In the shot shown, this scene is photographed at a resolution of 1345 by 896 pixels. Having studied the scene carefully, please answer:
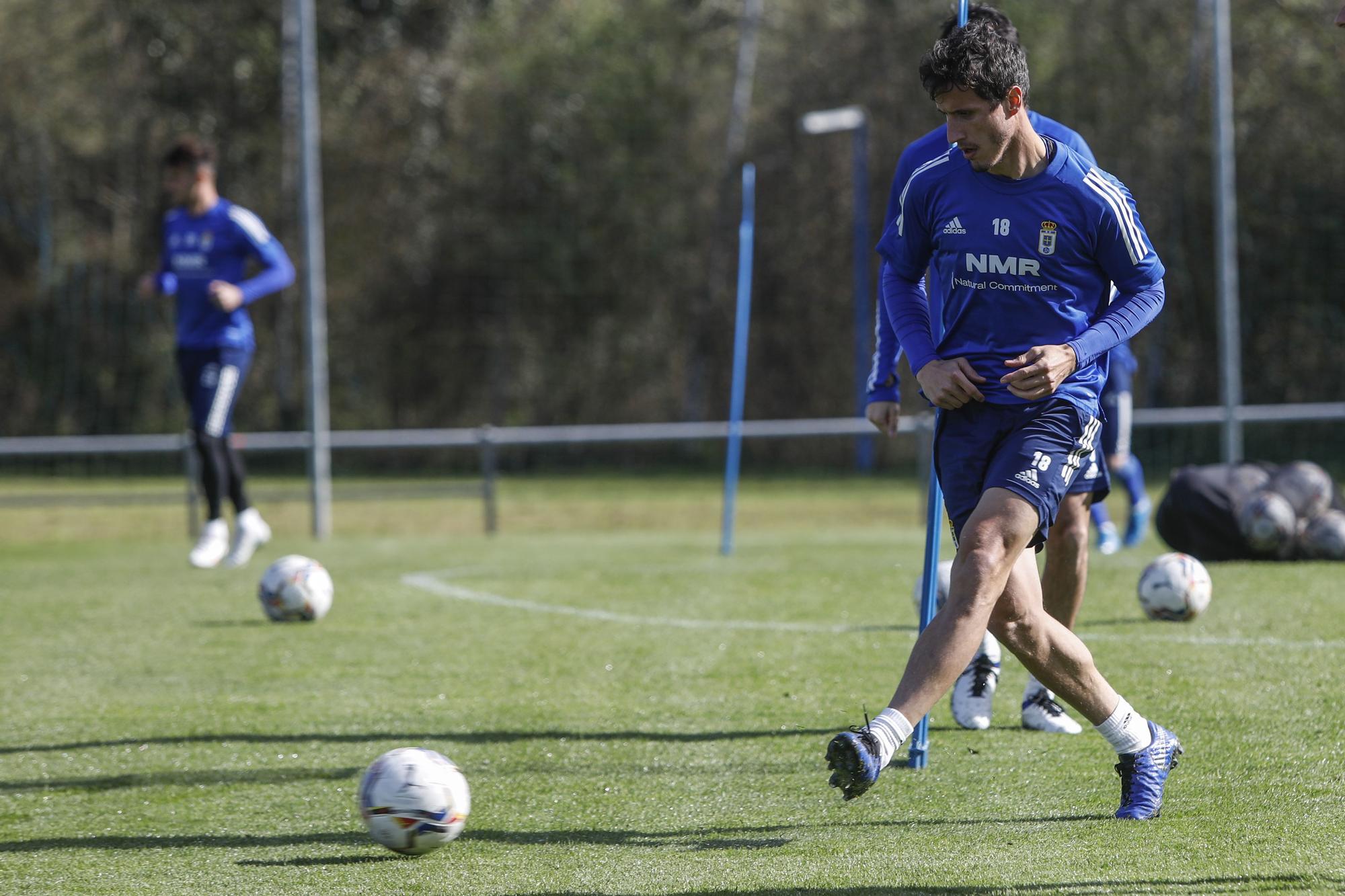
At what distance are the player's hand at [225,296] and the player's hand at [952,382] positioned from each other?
6.21 meters

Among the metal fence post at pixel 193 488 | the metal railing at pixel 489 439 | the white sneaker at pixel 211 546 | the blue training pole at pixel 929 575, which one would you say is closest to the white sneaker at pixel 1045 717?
the blue training pole at pixel 929 575

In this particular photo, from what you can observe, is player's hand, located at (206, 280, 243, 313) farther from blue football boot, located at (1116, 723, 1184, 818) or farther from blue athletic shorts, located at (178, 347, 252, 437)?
blue football boot, located at (1116, 723, 1184, 818)

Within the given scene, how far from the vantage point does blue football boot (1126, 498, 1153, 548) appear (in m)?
10.8

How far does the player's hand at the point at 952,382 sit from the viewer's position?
3.76m

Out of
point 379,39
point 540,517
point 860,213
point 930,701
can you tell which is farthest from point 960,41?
point 379,39

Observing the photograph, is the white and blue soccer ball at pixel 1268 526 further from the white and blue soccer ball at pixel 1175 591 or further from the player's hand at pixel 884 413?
the player's hand at pixel 884 413

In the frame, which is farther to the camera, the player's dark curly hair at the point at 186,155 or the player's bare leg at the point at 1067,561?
the player's dark curly hair at the point at 186,155

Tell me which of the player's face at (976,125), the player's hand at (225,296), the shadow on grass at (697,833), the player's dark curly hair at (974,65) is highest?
the player's dark curly hair at (974,65)

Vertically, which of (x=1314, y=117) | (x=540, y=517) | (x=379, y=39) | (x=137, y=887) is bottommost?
(x=540, y=517)

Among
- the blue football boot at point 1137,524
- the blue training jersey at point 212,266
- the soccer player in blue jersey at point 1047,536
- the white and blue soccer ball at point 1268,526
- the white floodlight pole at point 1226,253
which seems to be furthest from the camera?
the white floodlight pole at point 1226,253

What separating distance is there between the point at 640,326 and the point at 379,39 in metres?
5.41

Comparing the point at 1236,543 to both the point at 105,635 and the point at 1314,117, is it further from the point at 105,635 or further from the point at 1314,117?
the point at 1314,117

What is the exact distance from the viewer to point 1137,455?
16.7 meters

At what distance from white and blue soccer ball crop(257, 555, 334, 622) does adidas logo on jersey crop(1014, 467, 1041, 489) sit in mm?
4665
